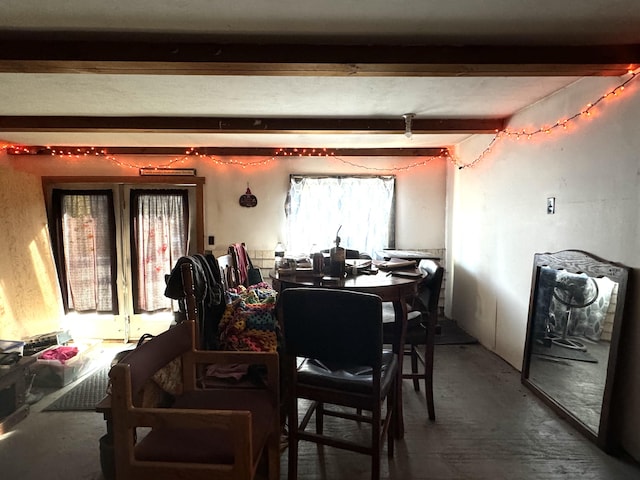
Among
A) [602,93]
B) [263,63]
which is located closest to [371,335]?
[263,63]

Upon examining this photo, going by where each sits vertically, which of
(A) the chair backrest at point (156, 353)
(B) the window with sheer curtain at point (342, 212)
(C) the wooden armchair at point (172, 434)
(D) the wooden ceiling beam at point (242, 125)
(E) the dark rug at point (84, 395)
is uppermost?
(D) the wooden ceiling beam at point (242, 125)

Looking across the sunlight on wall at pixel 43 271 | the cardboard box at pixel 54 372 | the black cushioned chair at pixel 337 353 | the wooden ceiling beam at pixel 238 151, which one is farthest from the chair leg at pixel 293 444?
the sunlight on wall at pixel 43 271

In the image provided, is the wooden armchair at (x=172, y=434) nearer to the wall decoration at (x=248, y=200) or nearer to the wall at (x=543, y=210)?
the wall at (x=543, y=210)

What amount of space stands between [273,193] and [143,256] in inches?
66.7

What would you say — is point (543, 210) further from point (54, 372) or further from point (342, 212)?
point (54, 372)

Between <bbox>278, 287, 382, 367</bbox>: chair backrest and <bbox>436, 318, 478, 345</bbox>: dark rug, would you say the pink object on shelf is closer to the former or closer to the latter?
<bbox>278, 287, 382, 367</bbox>: chair backrest

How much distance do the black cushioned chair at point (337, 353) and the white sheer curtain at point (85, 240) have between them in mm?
3504

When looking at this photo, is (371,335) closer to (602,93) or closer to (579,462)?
(579,462)

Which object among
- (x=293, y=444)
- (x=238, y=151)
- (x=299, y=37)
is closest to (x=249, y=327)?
(x=293, y=444)

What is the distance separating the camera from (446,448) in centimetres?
219

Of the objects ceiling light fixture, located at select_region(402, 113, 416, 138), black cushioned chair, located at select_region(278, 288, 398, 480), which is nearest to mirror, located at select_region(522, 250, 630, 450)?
black cushioned chair, located at select_region(278, 288, 398, 480)

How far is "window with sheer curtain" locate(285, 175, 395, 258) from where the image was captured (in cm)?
462

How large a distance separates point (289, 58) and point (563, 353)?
2539 mm

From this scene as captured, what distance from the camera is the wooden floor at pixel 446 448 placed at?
199 cm
